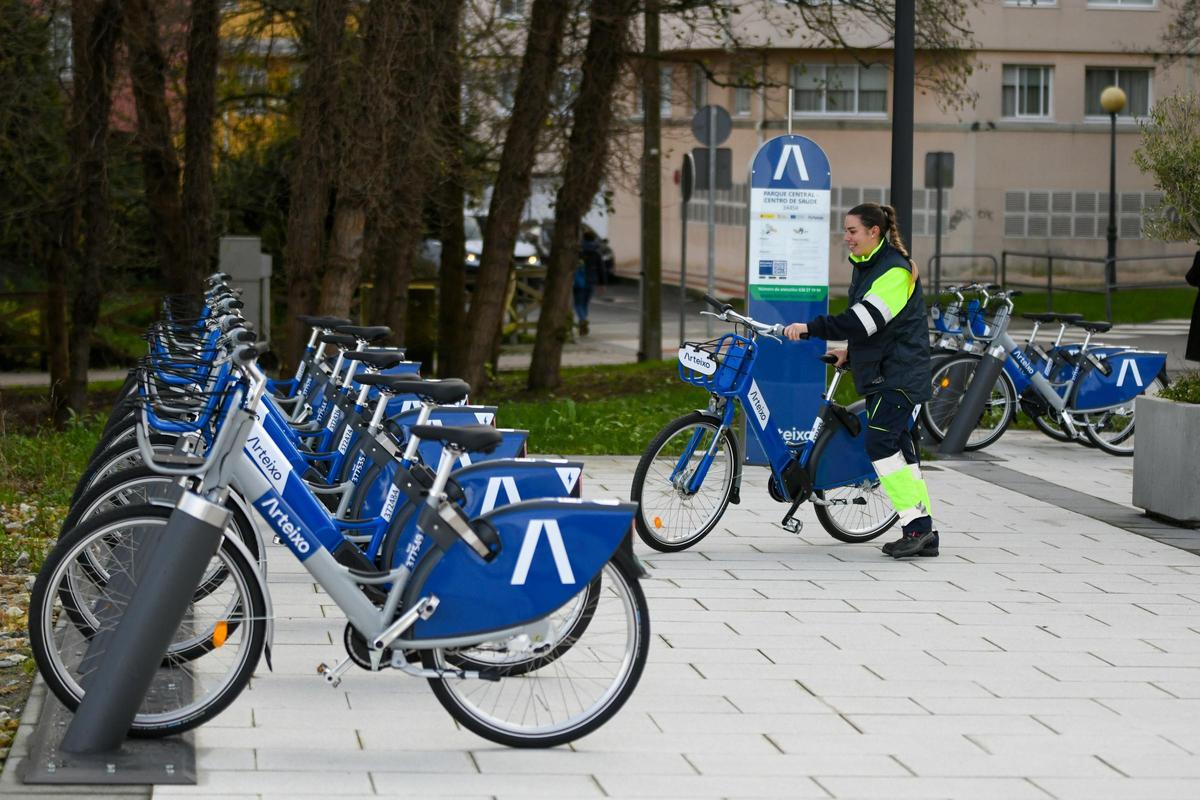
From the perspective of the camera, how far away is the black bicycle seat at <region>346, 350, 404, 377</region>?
7281mm

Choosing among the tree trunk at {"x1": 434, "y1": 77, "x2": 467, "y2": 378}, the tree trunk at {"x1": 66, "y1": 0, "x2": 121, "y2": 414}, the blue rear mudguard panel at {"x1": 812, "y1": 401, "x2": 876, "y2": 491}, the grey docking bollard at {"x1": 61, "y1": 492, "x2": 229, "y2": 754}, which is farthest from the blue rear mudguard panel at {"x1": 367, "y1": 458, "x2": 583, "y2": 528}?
Result: the tree trunk at {"x1": 434, "y1": 77, "x2": 467, "y2": 378}

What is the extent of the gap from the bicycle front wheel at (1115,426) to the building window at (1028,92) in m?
32.5

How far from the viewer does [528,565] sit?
5164mm

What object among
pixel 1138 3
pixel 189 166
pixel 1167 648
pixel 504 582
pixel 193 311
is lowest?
pixel 1167 648

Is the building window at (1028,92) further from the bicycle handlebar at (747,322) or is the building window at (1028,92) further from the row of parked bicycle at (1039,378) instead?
the bicycle handlebar at (747,322)

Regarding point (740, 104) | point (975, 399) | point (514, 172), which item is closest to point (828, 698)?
point (975, 399)

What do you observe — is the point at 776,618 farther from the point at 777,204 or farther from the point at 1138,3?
the point at 1138,3

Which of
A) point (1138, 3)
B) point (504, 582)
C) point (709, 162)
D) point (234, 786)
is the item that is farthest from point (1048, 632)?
point (1138, 3)

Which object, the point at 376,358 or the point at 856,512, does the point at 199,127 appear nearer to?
the point at 856,512

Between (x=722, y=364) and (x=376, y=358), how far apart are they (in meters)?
2.22

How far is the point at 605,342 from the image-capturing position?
98.9ft

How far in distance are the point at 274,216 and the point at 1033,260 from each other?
21.2 meters

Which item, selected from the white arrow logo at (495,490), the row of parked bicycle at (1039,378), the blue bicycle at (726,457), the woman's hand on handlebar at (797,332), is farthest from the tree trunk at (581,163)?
the white arrow logo at (495,490)

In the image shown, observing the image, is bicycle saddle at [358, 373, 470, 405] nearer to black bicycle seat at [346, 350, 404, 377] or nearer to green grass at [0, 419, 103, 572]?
black bicycle seat at [346, 350, 404, 377]
